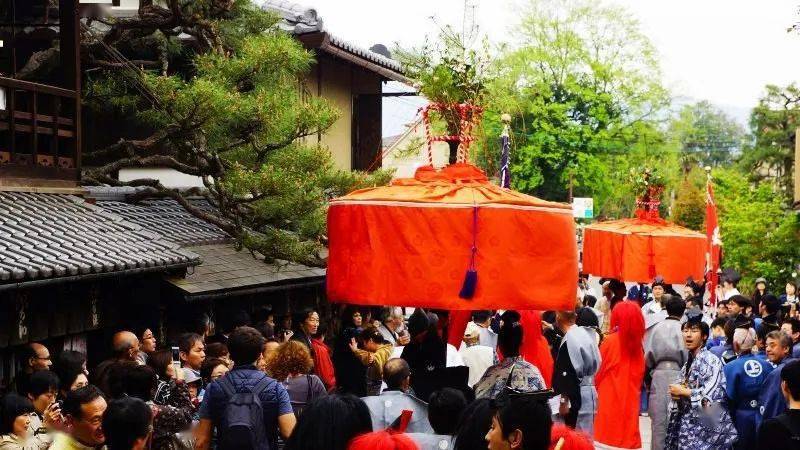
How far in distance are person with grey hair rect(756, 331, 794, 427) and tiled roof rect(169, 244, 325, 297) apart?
7024 mm

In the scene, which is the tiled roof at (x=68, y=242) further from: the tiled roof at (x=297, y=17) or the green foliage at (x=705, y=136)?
the green foliage at (x=705, y=136)

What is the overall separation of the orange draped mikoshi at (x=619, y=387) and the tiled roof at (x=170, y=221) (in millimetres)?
6246

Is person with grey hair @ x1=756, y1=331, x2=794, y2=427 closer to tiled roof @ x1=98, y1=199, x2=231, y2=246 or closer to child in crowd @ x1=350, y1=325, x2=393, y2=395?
child in crowd @ x1=350, y1=325, x2=393, y2=395

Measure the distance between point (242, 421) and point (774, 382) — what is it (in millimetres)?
5416

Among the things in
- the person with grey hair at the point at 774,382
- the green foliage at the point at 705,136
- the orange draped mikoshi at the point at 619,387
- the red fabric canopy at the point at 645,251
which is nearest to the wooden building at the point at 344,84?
the red fabric canopy at the point at 645,251

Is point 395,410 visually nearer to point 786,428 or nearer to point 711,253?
point 786,428

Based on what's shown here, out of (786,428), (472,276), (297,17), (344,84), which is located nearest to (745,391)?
(786,428)

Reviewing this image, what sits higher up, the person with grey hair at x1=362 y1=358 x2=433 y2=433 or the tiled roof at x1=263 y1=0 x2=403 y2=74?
the tiled roof at x1=263 y1=0 x2=403 y2=74

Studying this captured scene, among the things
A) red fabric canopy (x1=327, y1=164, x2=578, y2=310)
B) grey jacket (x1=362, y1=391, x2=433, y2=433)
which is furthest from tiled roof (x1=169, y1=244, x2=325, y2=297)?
grey jacket (x1=362, y1=391, x2=433, y2=433)

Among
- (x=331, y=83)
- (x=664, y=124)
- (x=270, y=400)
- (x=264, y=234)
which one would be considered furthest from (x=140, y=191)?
(x=664, y=124)

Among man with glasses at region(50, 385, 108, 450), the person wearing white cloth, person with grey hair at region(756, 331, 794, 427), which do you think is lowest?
the person wearing white cloth

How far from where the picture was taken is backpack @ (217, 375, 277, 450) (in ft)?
27.1

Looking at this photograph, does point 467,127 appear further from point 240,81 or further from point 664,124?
point 664,124

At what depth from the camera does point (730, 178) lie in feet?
147
